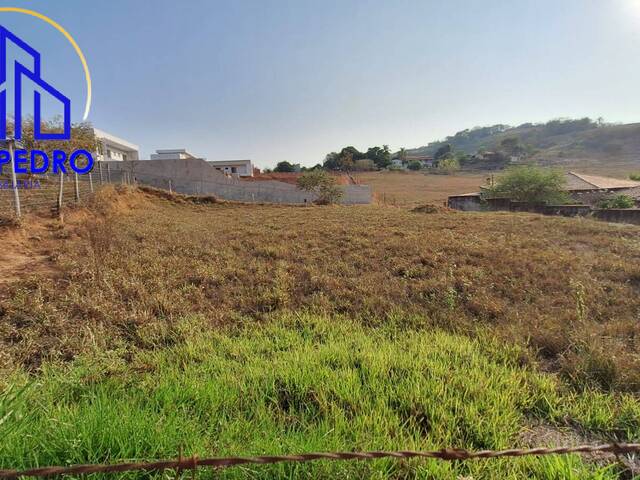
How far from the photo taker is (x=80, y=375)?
2074 mm

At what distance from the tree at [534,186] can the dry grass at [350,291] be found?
45.7ft

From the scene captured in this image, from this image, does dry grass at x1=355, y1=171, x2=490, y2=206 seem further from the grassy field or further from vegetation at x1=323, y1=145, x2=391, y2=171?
the grassy field

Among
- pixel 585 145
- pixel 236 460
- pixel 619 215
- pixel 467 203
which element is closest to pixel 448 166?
pixel 467 203

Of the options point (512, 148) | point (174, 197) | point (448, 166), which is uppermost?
point (512, 148)

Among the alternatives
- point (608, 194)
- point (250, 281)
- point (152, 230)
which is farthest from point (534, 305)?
point (608, 194)

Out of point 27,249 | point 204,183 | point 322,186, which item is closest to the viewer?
point 27,249

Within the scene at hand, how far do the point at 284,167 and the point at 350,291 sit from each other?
53.0 meters

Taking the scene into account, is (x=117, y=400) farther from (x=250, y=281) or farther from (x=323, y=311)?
(x=250, y=281)

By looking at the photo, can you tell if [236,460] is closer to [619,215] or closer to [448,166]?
[619,215]

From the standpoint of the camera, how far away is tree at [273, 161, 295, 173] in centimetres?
5444

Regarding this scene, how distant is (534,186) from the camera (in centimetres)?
1923

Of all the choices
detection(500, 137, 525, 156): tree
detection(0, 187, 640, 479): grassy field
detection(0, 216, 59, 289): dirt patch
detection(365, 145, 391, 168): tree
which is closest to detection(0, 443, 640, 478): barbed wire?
detection(0, 187, 640, 479): grassy field

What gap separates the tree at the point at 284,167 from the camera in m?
54.4

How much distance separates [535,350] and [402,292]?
1582 mm
